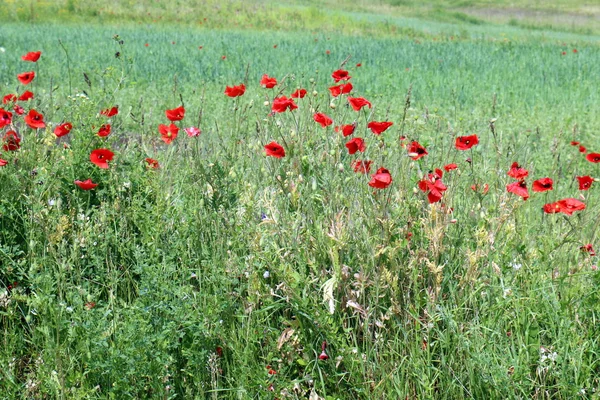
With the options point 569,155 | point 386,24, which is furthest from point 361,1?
point 569,155

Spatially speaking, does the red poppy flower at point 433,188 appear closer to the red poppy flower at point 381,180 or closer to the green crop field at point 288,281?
the green crop field at point 288,281

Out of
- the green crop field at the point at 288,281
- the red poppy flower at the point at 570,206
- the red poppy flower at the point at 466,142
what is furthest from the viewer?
the red poppy flower at the point at 466,142

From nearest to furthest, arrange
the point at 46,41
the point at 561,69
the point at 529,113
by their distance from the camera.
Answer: the point at 529,113 → the point at 561,69 → the point at 46,41

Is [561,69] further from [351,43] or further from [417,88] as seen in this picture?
[351,43]

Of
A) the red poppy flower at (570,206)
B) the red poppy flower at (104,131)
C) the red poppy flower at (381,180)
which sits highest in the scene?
the red poppy flower at (381,180)

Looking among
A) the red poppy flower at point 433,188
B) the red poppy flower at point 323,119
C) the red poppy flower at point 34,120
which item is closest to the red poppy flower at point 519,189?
the red poppy flower at point 433,188

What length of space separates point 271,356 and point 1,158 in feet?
5.06

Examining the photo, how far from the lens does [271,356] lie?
199 cm

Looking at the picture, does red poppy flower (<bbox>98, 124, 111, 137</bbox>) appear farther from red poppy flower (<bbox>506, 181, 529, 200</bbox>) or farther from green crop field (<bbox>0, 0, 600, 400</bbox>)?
Result: red poppy flower (<bbox>506, 181, 529, 200</bbox>)

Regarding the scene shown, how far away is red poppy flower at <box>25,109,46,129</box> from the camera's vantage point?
2656mm

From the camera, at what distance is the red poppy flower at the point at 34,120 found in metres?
2.66

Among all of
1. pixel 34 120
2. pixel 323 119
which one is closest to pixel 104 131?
pixel 34 120

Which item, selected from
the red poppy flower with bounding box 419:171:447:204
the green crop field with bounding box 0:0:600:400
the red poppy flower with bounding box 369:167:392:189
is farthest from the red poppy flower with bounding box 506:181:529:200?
the red poppy flower with bounding box 369:167:392:189

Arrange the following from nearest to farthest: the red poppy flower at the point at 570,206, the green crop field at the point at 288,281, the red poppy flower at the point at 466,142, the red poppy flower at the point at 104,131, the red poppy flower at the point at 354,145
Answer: the green crop field at the point at 288,281 < the red poppy flower at the point at 570,206 < the red poppy flower at the point at 354,145 < the red poppy flower at the point at 466,142 < the red poppy flower at the point at 104,131
